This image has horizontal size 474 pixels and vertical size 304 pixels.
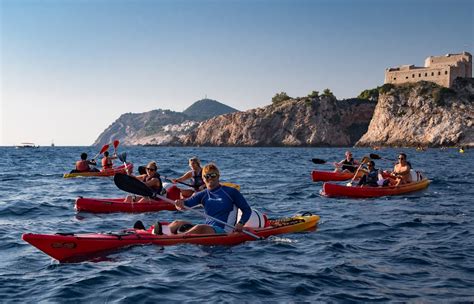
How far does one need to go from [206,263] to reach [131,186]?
2768 mm

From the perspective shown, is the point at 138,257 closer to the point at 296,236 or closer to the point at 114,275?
the point at 114,275

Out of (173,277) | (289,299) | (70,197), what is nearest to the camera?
(289,299)

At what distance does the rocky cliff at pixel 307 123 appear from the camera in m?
127

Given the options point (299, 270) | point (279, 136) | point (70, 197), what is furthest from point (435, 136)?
point (299, 270)

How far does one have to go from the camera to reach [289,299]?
643cm

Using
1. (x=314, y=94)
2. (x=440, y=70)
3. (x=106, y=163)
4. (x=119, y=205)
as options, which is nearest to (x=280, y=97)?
(x=314, y=94)

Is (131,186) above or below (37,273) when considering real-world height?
above

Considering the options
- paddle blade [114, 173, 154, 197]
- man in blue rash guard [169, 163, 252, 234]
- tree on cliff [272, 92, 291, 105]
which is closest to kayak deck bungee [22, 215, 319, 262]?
man in blue rash guard [169, 163, 252, 234]

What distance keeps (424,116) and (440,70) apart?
57.3ft

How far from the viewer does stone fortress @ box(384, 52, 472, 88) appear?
115 meters

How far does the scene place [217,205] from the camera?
9500 millimetres

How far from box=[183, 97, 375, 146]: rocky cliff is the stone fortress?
12287 millimetres

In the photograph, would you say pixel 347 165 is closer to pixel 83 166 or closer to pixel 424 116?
pixel 83 166

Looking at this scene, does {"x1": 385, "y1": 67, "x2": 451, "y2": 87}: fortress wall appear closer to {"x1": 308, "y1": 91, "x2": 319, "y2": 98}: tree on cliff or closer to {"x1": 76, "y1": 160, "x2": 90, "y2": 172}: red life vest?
{"x1": 308, "y1": 91, "x2": 319, "y2": 98}: tree on cliff
